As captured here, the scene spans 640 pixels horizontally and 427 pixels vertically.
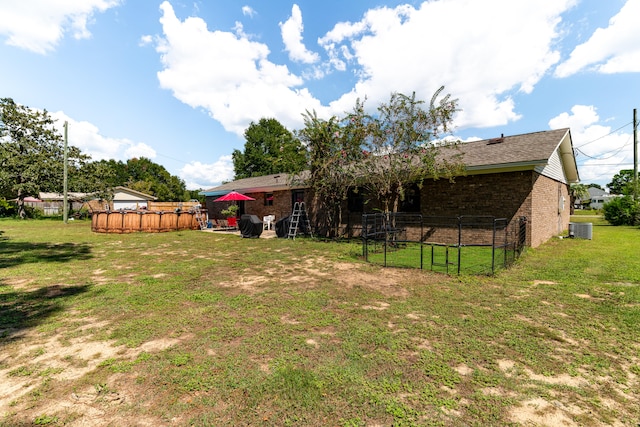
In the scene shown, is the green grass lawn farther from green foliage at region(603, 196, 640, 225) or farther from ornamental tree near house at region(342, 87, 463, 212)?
green foliage at region(603, 196, 640, 225)

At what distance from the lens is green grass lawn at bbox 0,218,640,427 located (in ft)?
7.66

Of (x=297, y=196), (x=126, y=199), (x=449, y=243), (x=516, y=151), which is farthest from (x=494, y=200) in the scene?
(x=126, y=199)

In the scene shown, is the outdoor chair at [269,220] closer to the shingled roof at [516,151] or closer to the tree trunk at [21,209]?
the shingled roof at [516,151]

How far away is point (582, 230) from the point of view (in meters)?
12.9

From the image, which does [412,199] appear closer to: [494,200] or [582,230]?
[494,200]

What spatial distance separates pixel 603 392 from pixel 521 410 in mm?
952

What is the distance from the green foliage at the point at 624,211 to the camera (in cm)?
1905

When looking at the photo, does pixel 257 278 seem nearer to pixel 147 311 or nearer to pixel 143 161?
pixel 147 311

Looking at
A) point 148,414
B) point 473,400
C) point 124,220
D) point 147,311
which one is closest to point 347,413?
point 473,400

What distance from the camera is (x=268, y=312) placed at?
175 inches

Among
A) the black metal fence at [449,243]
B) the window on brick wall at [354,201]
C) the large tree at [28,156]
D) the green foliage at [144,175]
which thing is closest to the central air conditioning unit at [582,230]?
the black metal fence at [449,243]

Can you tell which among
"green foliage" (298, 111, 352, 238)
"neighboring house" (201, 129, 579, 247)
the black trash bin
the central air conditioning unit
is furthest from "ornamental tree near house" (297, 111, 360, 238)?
the central air conditioning unit

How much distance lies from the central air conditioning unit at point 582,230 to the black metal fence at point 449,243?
17.5 feet

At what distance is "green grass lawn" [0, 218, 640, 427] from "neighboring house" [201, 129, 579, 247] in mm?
3932
